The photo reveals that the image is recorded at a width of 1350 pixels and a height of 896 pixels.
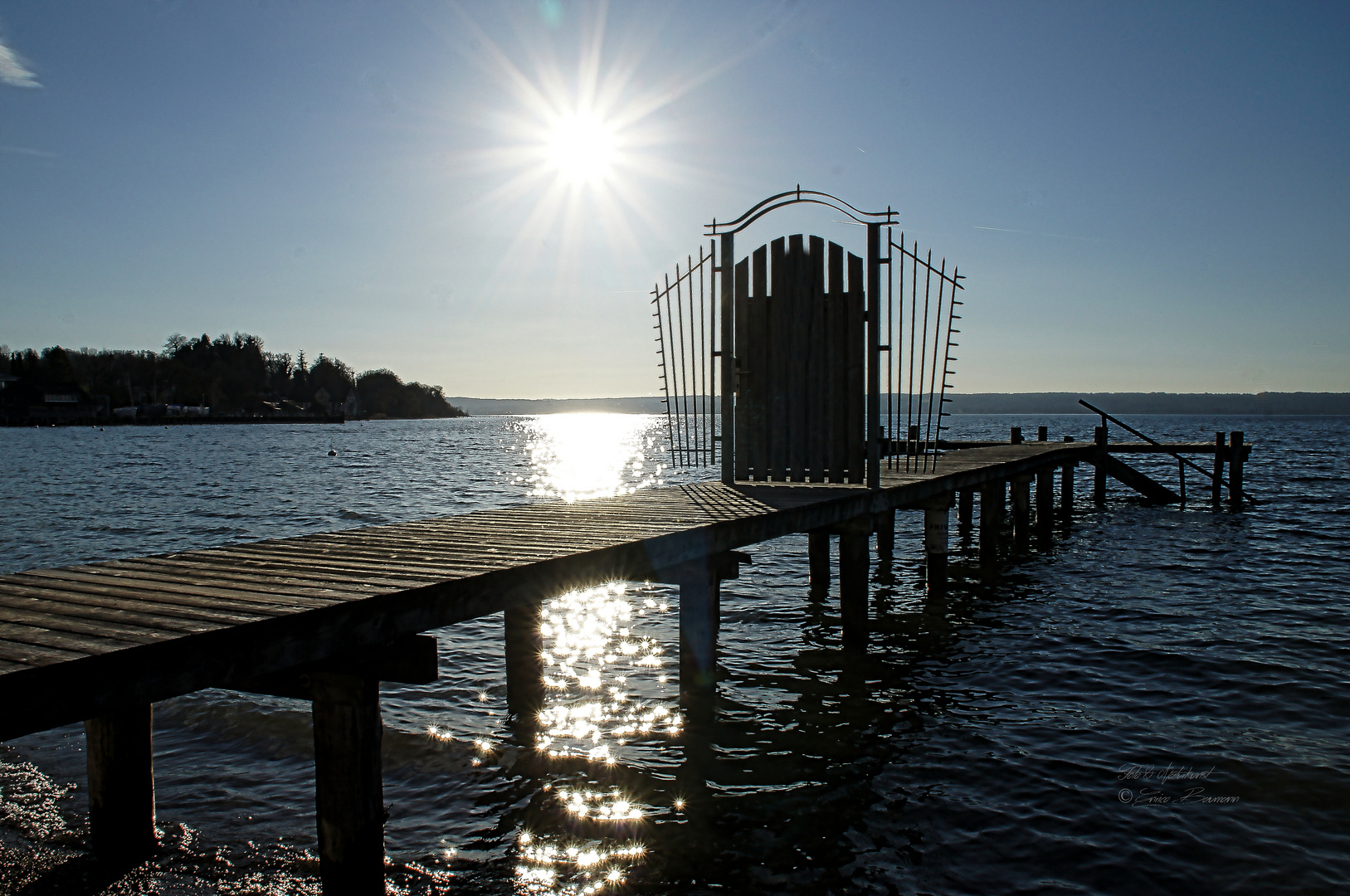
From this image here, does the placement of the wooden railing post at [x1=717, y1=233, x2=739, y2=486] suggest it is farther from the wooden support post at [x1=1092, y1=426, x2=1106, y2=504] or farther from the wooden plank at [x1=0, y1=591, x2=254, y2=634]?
the wooden support post at [x1=1092, y1=426, x2=1106, y2=504]

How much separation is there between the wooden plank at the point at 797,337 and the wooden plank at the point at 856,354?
1.66ft

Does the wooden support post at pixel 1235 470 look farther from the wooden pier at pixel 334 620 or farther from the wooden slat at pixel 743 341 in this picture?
the wooden pier at pixel 334 620

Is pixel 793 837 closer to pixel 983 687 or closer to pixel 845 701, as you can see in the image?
pixel 845 701

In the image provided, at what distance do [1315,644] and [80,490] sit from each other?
129ft

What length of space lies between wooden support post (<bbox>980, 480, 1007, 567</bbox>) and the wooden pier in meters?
8.77

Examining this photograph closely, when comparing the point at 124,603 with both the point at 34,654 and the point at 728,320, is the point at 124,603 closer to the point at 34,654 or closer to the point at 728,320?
the point at 34,654

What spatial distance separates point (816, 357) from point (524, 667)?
192 inches

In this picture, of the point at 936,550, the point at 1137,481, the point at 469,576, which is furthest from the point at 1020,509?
the point at 469,576

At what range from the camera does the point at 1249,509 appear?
2761 cm

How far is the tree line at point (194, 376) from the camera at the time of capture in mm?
127250

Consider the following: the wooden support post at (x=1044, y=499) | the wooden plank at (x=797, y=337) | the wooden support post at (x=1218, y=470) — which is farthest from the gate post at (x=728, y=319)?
the wooden support post at (x=1218, y=470)

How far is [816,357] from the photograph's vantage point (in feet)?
33.5

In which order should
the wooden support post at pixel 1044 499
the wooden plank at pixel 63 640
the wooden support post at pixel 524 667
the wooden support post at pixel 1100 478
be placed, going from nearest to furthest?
the wooden plank at pixel 63 640
the wooden support post at pixel 524 667
the wooden support post at pixel 1044 499
the wooden support post at pixel 1100 478

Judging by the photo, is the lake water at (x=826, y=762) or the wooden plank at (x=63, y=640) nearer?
the wooden plank at (x=63, y=640)
